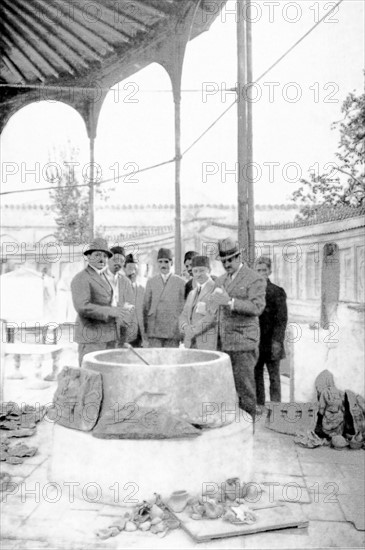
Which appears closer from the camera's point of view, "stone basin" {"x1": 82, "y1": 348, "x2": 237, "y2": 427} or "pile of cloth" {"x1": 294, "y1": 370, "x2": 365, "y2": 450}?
"stone basin" {"x1": 82, "y1": 348, "x2": 237, "y2": 427}

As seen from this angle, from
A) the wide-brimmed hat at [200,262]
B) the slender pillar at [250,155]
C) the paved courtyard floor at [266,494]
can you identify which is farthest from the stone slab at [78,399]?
the slender pillar at [250,155]

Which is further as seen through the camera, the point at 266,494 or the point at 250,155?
the point at 250,155

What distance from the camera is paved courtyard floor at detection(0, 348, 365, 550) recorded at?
3021 millimetres

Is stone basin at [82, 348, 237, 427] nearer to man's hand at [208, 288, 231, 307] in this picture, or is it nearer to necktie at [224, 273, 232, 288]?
man's hand at [208, 288, 231, 307]

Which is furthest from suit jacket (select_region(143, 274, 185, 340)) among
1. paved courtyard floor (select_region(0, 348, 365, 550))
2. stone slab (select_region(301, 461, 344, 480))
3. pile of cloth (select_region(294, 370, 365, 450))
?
stone slab (select_region(301, 461, 344, 480))

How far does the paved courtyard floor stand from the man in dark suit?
0.89 metres

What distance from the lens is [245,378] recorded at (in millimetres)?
4766

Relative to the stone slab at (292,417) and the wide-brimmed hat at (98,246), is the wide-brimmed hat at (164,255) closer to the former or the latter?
the wide-brimmed hat at (98,246)

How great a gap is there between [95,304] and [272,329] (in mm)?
1820

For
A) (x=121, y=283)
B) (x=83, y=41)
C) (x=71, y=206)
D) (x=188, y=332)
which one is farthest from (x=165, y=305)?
(x=71, y=206)

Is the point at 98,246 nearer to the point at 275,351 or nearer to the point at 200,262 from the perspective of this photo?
the point at 200,262

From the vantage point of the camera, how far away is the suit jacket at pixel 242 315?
4.71m

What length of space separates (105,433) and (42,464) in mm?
944

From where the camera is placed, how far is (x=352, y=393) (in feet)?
16.1
